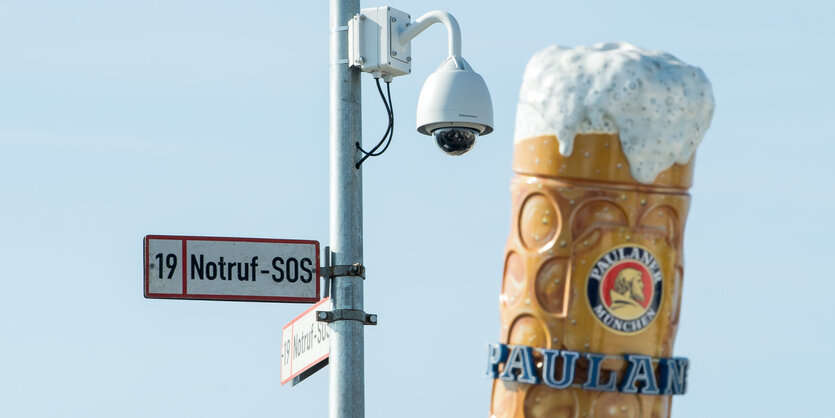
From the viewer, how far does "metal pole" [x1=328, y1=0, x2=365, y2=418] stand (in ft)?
71.6

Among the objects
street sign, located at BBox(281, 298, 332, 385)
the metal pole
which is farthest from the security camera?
street sign, located at BBox(281, 298, 332, 385)

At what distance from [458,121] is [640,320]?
1.98m

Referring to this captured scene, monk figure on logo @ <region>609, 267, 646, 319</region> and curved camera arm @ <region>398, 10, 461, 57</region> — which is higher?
curved camera arm @ <region>398, 10, 461, 57</region>

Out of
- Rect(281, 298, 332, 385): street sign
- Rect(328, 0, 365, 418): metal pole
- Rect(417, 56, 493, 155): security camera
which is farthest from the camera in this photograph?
Rect(281, 298, 332, 385): street sign

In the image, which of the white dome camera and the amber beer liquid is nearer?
the amber beer liquid

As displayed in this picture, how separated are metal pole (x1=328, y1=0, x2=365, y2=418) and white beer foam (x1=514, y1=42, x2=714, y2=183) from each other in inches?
69.5

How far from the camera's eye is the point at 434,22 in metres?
21.8

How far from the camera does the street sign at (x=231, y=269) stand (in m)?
21.9

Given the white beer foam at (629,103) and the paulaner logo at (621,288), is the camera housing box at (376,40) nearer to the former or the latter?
the white beer foam at (629,103)

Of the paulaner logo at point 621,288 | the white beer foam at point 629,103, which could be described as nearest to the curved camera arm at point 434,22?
the white beer foam at point 629,103

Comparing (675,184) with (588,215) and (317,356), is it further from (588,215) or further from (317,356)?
(317,356)

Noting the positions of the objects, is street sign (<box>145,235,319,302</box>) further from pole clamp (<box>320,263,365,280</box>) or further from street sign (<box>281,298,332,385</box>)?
street sign (<box>281,298,332,385</box>)

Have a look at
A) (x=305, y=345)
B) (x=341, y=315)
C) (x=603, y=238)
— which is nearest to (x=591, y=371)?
(x=603, y=238)

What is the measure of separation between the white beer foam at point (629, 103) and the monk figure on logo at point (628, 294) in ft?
1.95
